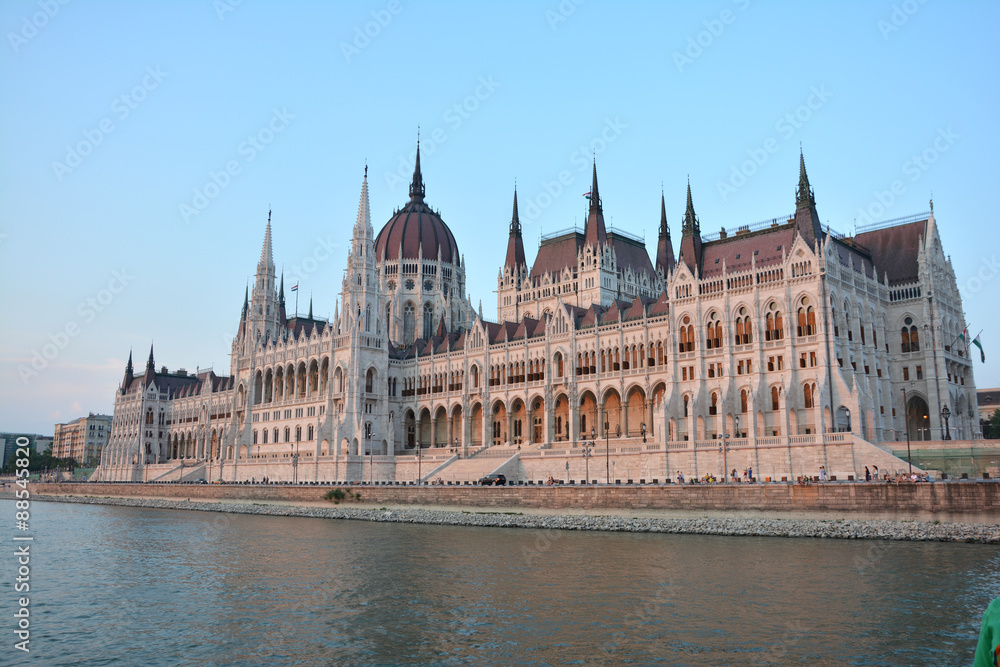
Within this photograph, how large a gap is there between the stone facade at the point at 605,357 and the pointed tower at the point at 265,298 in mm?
243

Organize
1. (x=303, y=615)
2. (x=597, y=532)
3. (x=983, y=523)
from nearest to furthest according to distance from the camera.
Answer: (x=303, y=615) → (x=983, y=523) → (x=597, y=532)

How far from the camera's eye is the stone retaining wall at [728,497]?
4450 cm

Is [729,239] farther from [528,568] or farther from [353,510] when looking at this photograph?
[528,568]

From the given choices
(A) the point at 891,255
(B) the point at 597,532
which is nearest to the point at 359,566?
(B) the point at 597,532

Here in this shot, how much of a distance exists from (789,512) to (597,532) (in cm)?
1200

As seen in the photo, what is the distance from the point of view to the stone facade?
6669 cm

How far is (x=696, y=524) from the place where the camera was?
5125 centimetres

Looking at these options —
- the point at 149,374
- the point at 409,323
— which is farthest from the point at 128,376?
the point at 409,323

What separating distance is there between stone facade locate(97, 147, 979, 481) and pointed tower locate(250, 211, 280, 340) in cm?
24

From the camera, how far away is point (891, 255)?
7812cm

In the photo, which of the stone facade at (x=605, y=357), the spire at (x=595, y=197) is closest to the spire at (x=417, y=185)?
the stone facade at (x=605, y=357)

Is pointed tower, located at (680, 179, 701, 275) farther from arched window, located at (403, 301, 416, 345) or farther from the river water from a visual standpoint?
arched window, located at (403, 301, 416, 345)

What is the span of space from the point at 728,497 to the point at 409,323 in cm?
7245

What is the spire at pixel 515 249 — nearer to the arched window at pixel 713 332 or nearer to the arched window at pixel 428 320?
the arched window at pixel 428 320
